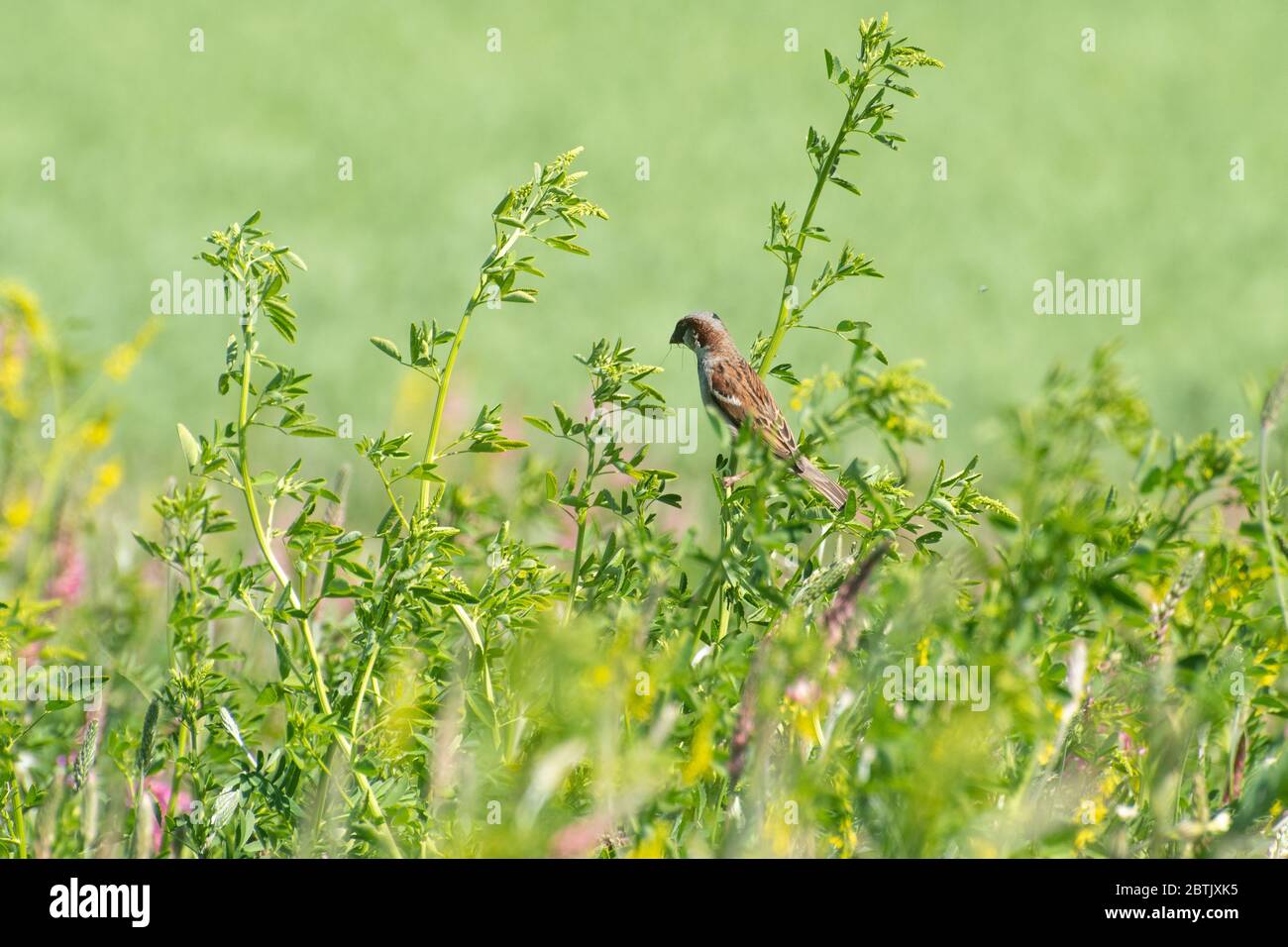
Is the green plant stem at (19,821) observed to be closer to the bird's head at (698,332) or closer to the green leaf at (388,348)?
Result: the green leaf at (388,348)

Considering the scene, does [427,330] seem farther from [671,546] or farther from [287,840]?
[287,840]

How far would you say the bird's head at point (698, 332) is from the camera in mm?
4449

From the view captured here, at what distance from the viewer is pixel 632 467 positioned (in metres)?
2.60

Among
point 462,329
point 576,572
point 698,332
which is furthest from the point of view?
point 698,332

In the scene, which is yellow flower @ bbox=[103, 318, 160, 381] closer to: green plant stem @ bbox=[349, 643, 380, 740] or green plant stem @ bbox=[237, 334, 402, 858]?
green plant stem @ bbox=[237, 334, 402, 858]

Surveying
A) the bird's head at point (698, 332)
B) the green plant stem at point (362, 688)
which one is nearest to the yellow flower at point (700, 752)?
the green plant stem at point (362, 688)

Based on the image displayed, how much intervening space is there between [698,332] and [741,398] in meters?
0.49

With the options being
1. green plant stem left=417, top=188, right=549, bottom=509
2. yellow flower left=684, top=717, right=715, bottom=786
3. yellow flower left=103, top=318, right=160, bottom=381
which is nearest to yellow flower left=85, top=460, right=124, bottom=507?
yellow flower left=103, top=318, right=160, bottom=381

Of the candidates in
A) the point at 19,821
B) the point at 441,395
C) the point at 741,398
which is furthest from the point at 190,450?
the point at 741,398

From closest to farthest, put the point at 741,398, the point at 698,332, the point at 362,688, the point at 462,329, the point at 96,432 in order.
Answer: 1. the point at 362,688
2. the point at 462,329
3. the point at 96,432
4. the point at 741,398
5. the point at 698,332

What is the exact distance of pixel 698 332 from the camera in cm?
452

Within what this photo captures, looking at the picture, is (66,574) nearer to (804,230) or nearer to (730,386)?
(730,386)

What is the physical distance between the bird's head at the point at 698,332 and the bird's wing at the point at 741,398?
0.21 meters
